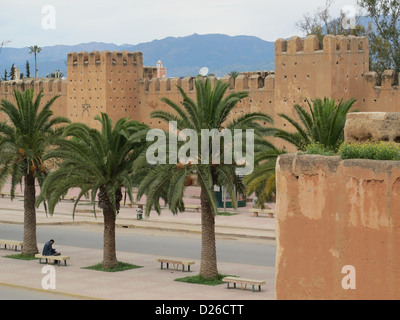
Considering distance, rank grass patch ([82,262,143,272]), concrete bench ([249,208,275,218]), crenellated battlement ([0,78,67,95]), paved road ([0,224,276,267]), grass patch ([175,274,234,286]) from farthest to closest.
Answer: crenellated battlement ([0,78,67,95]), concrete bench ([249,208,275,218]), paved road ([0,224,276,267]), grass patch ([82,262,143,272]), grass patch ([175,274,234,286])

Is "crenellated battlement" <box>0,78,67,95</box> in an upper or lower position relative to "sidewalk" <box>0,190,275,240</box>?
upper

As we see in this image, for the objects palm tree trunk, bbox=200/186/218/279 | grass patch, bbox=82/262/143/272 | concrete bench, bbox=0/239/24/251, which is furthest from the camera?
concrete bench, bbox=0/239/24/251

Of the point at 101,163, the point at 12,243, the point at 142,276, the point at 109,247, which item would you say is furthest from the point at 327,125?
the point at 12,243

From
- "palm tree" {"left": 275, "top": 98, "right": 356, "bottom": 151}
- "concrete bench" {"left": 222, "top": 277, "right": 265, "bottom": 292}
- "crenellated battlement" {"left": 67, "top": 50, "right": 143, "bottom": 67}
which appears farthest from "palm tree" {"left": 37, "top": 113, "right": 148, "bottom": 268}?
"crenellated battlement" {"left": 67, "top": 50, "right": 143, "bottom": 67}

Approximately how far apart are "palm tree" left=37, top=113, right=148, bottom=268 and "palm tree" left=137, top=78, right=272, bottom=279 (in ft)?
5.37

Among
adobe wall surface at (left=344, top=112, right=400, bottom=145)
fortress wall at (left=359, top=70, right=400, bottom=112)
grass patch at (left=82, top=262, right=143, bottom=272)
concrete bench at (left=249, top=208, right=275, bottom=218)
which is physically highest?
fortress wall at (left=359, top=70, right=400, bottom=112)

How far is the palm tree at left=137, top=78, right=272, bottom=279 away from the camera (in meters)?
24.3

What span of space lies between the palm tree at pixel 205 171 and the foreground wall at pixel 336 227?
31.7ft

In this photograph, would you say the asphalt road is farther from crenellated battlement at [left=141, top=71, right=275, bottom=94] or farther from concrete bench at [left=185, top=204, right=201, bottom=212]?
crenellated battlement at [left=141, top=71, right=275, bottom=94]

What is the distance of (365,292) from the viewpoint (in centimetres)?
1337

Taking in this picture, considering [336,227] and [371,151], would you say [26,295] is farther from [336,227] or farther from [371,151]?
[371,151]

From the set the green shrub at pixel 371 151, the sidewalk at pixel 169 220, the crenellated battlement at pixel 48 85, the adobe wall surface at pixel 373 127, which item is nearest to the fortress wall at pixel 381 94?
the sidewalk at pixel 169 220

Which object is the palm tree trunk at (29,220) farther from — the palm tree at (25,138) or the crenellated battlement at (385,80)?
the crenellated battlement at (385,80)
